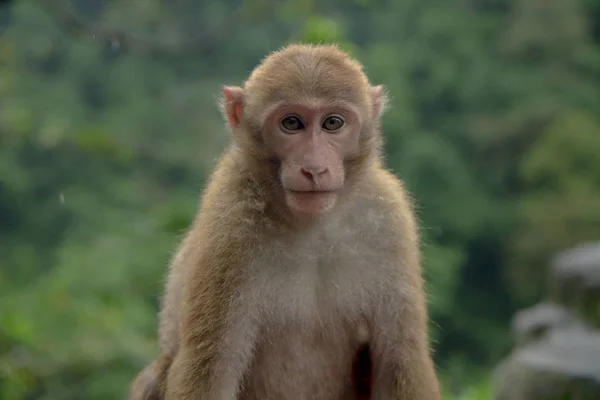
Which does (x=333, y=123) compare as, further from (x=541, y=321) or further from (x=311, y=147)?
(x=541, y=321)

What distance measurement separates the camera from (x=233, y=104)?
3.41 metres

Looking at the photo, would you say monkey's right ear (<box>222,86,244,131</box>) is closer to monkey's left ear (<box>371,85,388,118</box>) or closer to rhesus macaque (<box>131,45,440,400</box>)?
rhesus macaque (<box>131,45,440,400</box>)

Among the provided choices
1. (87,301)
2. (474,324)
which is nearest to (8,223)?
(87,301)

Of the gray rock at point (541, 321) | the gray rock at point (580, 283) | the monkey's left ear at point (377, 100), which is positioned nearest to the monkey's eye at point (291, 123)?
the monkey's left ear at point (377, 100)

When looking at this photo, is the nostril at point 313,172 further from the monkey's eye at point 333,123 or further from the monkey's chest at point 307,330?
the monkey's chest at point 307,330

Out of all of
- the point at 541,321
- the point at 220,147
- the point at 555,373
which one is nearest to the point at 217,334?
the point at 555,373

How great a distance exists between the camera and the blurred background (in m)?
9.01

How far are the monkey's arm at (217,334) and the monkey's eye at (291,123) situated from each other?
45cm

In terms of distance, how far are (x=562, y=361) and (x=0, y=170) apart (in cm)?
970

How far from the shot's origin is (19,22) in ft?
44.1

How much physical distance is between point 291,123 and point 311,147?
6.3 inches

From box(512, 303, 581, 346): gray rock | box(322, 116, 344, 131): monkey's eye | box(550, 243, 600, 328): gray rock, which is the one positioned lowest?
box(322, 116, 344, 131): monkey's eye

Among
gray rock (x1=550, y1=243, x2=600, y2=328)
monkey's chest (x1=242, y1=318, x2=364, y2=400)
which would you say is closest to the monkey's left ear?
monkey's chest (x1=242, y1=318, x2=364, y2=400)

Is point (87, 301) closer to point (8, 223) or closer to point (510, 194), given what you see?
point (8, 223)
